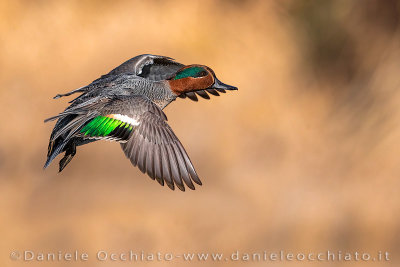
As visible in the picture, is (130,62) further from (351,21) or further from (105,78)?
(351,21)

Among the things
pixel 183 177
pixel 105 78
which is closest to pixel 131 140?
pixel 183 177

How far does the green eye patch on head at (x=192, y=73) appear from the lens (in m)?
3.38

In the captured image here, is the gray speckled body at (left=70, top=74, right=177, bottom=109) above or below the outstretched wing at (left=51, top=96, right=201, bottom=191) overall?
above

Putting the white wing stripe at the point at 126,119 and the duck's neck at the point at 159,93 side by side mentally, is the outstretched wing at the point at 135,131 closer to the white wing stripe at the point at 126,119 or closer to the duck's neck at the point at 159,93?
the white wing stripe at the point at 126,119

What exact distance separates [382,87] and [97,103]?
342cm

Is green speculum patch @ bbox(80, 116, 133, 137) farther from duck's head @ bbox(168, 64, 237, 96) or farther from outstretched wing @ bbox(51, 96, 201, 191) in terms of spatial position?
duck's head @ bbox(168, 64, 237, 96)

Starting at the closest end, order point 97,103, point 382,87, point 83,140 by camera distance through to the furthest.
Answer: point 97,103
point 83,140
point 382,87

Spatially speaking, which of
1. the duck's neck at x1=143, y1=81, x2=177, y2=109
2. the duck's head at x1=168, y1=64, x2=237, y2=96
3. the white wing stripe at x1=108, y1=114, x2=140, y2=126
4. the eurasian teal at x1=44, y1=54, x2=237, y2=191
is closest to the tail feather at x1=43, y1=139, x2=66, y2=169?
the eurasian teal at x1=44, y1=54, x2=237, y2=191

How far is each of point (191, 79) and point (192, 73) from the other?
28 millimetres

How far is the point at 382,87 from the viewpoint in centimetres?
592

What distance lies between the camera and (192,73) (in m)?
3.40

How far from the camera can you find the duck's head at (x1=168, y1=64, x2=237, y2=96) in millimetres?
3375

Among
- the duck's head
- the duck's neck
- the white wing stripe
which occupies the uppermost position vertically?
the duck's head

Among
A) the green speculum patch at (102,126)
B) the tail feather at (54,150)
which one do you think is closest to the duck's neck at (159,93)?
the green speculum patch at (102,126)
